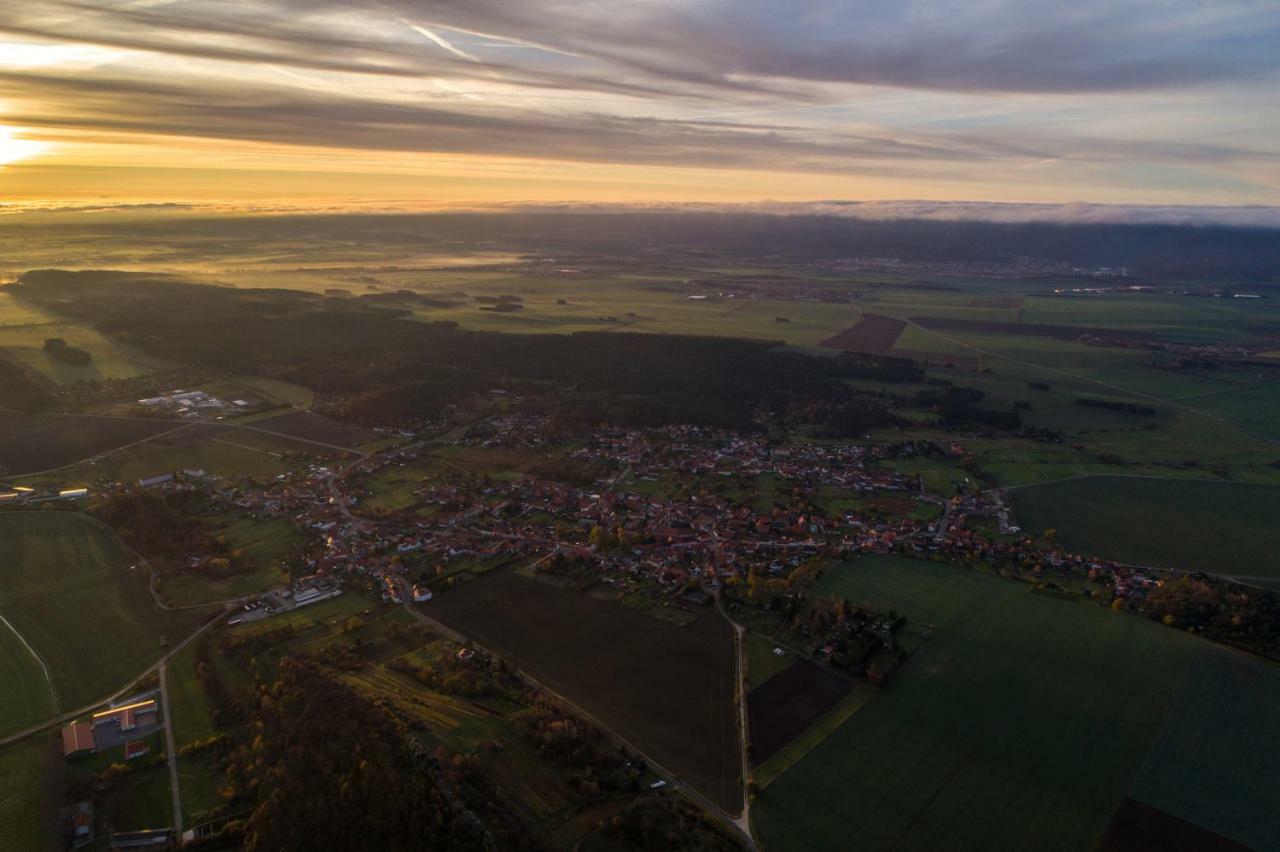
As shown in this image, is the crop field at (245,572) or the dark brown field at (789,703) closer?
the dark brown field at (789,703)

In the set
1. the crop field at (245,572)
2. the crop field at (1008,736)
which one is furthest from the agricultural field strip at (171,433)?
the crop field at (1008,736)

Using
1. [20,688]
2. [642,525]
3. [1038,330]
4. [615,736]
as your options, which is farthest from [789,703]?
[1038,330]

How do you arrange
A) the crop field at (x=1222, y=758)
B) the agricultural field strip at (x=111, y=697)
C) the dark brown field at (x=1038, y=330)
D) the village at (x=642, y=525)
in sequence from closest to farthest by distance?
the crop field at (x=1222, y=758) → the agricultural field strip at (x=111, y=697) → the village at (x=642, y=525) → the dark brown field at (x=1038, y=330)

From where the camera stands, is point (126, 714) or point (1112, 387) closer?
point (126, 714)

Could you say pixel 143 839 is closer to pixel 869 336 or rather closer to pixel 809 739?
pixel 809 739

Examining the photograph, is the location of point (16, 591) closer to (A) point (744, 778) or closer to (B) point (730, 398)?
(A) point (744, 778)

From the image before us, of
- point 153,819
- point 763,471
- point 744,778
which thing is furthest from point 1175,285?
point 153,819

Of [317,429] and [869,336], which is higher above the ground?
[869,336]

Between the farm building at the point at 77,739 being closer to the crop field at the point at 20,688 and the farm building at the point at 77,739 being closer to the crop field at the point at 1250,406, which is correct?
the crop field at the point at 20,688
